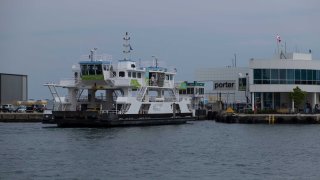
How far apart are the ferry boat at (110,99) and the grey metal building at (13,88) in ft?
204

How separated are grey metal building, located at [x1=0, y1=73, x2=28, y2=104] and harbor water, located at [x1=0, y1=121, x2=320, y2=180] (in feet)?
259

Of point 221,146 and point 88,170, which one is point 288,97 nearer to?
point 221,146

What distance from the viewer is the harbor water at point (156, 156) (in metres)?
33.0

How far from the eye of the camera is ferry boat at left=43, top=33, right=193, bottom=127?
64.7 meters

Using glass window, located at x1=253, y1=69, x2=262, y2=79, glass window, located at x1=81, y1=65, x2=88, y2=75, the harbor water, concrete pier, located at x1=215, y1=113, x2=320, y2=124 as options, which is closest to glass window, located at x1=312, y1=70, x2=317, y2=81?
glass window, located at x1=253, y1=69, x2=262, y2=79

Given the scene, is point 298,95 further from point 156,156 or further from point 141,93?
point 156,156

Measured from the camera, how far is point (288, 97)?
300ft

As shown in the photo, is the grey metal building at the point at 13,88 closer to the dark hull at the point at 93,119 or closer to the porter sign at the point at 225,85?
the porter sign at the point at 225,85

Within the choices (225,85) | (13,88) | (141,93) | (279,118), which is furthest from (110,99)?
(13,88)

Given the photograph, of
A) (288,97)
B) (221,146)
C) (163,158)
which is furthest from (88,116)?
(288,97)

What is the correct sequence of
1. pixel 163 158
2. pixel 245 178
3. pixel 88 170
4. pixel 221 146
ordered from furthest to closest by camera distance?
pixel 221 146, pixel 163 158, pixel 88 170, pixel 245 178

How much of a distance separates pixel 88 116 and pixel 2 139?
11.6m

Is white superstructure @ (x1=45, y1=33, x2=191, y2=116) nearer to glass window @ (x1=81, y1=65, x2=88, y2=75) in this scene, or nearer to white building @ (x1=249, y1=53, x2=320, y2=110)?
Answer: glass window @ (x1=81, y1=65, x2=88, y2=75)

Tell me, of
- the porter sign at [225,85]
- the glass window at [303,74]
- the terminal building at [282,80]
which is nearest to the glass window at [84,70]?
the terminal building at [282,80]
